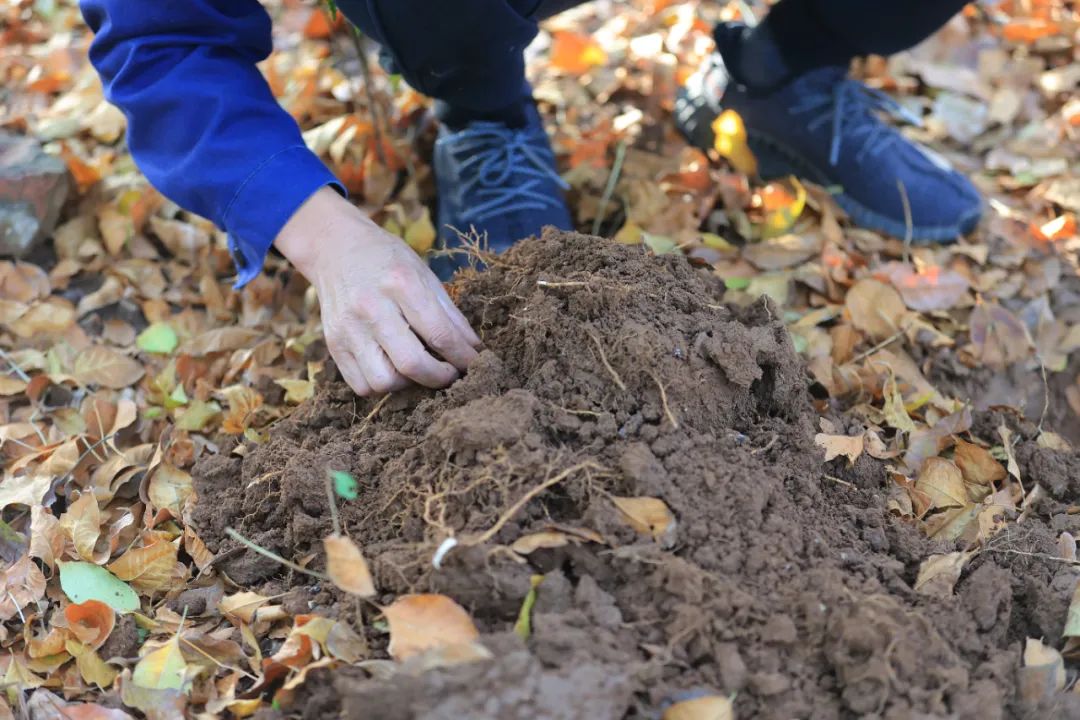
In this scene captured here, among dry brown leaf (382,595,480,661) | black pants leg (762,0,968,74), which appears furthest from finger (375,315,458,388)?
black pants leg (762,0,968,74)

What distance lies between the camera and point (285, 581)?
4.64 feet

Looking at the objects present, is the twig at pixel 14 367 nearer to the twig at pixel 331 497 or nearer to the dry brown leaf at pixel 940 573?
the twig at pixel 331 497

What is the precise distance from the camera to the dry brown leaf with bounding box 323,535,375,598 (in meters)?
1.18

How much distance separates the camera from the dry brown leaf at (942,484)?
1535mm

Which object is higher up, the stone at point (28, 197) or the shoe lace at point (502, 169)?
the shoe lace at point (502, 169)

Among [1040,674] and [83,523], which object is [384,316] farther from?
[1040,674]

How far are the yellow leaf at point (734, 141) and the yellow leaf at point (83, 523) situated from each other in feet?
5.64

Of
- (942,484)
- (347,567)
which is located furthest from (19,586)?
(942,484)

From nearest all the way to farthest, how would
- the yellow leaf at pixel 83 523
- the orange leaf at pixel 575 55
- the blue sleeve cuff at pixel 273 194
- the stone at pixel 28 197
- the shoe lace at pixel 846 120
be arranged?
the yellow leaf at pixel 83 523, the blue sleeve cuff at pixel 273 194, the stone at pixel 28 197, the shoe lace at pixel 846 120, the orange leaf at pixel 575 55

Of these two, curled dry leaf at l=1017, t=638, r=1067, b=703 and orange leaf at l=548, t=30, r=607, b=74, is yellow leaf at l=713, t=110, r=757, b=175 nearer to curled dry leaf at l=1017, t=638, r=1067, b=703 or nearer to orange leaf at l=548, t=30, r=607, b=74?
orange leaf at l=548, t=30, r=607, b=74

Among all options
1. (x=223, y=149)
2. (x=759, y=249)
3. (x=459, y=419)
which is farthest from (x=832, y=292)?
(x=223, y=149)

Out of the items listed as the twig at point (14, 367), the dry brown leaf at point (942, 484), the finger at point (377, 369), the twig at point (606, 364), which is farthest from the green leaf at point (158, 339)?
the dry brown leaf at point (942, 484)

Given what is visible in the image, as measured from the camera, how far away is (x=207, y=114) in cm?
165

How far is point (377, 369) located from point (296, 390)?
37cm
